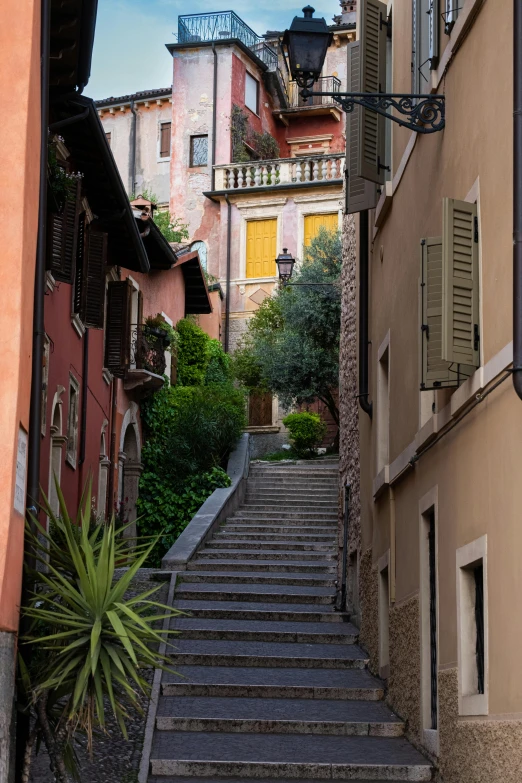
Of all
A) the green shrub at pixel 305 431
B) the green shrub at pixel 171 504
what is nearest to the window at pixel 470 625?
the green shrub at pixel 171 504

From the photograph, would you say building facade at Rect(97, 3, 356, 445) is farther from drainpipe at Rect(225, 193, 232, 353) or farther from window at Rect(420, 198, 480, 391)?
window at Rect(420, 198, 480, 391)

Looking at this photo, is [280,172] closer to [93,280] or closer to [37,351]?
[93,280]

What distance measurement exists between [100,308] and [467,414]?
947 centimetres

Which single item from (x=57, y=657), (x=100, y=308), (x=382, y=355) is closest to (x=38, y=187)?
(x=57, y=657)

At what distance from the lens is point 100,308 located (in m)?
16.9

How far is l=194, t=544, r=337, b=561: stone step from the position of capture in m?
18.3

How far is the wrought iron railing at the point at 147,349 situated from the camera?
77.3 ft

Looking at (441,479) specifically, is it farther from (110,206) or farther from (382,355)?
(110,206)

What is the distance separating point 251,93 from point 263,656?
30.8 m

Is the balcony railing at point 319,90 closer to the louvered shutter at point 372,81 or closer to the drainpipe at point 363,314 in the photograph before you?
the drainpipe at point 363,314

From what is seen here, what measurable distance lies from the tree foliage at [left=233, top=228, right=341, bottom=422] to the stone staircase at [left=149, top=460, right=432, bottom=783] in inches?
450

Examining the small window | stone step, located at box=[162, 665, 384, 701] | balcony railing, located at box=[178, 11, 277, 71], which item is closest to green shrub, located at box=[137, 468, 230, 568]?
stone step, located at box=[162, 665, 384, 701]

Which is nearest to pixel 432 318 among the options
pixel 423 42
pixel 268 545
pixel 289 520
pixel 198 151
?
pixel 423 42

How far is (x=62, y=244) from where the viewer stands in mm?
13984
